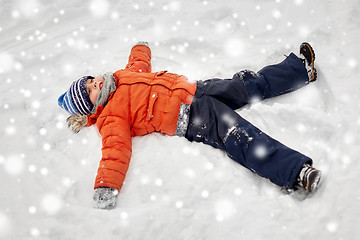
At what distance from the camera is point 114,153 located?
6.52ft

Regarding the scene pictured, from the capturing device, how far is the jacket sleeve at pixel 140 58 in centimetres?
259

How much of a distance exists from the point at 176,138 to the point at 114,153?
1.45 feet

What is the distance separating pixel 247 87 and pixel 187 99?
46 centimetres

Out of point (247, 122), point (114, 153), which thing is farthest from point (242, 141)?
point (114, 153)

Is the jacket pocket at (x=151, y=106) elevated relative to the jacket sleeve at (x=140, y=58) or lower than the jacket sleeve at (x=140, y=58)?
lower

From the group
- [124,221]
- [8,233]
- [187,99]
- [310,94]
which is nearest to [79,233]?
[124,221]

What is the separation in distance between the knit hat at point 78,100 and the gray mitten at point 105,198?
2.31 feet

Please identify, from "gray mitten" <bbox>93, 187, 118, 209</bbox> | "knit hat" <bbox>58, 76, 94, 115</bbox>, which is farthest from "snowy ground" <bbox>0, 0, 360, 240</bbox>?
"knit hat" <bbox>58, 76, 94, 115</bbox>

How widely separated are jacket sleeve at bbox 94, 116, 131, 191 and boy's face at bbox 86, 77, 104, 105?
252 millimetres

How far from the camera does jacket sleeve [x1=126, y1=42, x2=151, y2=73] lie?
8.50 feet

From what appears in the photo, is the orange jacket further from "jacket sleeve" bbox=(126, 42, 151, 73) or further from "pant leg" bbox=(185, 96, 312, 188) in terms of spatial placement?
"jacket sleeve" bbox=(126, 42, 151, 73)

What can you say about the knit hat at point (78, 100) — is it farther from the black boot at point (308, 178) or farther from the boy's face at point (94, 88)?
the black boot at point (308, 178)

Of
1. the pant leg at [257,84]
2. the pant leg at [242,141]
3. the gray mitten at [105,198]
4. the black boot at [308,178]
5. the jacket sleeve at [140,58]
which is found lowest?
the gray mitten at [105,198]

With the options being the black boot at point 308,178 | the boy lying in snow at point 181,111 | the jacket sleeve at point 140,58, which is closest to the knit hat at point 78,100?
the boy lying in snow at point 181,111
